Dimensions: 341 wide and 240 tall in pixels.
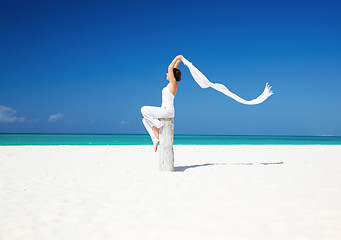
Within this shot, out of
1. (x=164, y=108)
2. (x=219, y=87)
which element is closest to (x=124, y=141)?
(x=219, y=87)

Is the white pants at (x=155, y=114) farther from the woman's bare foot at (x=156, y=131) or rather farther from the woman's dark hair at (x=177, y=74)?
the woman's dark hair at (x=177, y=74)

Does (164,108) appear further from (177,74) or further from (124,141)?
(124,141)

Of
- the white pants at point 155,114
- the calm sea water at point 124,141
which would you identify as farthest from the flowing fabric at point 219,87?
the calm sea water at point 124,141

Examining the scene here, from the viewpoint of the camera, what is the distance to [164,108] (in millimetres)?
7910

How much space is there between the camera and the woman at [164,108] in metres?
7.85

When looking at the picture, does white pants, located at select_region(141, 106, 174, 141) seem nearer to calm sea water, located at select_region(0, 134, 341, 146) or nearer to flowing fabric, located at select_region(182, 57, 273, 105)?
flowing fabric, located at select_region(182, 57, 273, 105)

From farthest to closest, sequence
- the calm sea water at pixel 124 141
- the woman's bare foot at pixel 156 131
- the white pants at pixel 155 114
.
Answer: the calm sea water at pixel 124 141
the woman's bare foot at pixel 156 131
the white pants at pixel 155 114
